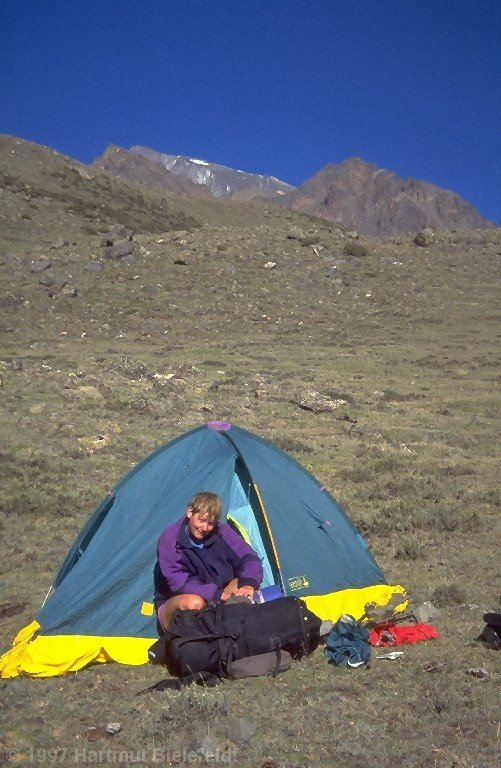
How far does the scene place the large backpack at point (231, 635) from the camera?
19.1 ft

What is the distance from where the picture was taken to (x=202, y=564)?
6.56m

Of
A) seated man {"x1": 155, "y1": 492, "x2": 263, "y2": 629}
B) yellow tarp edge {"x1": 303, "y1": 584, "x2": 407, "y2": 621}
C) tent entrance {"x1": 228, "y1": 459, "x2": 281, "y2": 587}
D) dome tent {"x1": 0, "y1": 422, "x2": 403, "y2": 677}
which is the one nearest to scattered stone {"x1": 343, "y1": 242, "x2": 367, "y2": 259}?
dome tent {"x1": 0, "y1": 422, "x2": 403, "y2": 677}

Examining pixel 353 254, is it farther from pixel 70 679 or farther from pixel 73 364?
pixel 70 679

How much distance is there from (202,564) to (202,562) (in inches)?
0.6

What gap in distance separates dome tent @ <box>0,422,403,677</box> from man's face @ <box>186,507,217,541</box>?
2.29 feet

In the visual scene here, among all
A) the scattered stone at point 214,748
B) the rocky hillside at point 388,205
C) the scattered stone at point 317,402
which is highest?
the rocky hillside at point 388,205

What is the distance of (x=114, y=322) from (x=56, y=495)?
1838 centimetres

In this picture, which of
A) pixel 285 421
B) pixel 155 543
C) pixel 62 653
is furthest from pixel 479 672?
pixel 285 421

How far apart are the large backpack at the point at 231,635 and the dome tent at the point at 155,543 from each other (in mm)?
718

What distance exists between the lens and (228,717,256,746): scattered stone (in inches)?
189

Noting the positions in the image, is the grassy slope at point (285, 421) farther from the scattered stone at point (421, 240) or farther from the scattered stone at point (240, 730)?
the scattered stone at point (421, 240)

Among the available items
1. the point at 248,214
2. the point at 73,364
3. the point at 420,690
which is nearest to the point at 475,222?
the point at 248,214

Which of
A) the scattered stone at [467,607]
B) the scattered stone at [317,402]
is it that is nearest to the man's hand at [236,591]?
the scattered stone at [467,607]

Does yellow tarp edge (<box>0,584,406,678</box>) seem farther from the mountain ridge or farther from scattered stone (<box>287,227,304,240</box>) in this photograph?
the mountain ridge
